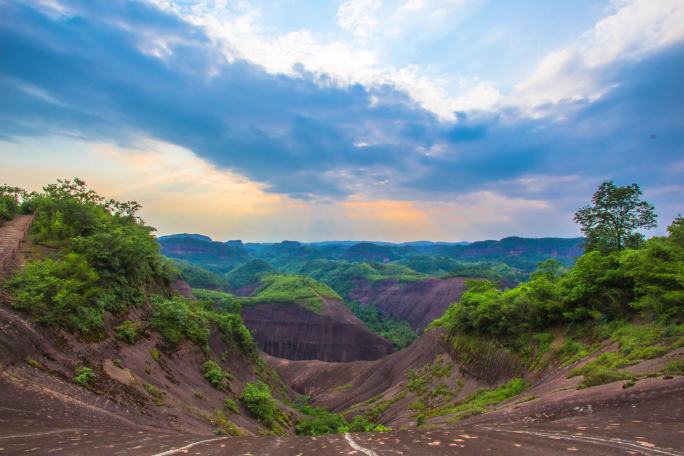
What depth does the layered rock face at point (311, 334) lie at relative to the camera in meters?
87.1

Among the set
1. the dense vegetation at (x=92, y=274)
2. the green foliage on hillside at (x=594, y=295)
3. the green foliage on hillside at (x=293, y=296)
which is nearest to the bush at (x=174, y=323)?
the dense vegetation at (x=92, y=274)

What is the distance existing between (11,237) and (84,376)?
14.1 metres

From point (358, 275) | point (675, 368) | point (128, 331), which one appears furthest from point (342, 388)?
point (358, 275)

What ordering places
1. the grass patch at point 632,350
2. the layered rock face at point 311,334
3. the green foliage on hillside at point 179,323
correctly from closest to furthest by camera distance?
the grass patch at point 632,350, the green foliage on hillside at point 179,323, the layered rock face at point 311,334

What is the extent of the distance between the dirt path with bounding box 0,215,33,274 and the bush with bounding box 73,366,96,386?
6.65 meters

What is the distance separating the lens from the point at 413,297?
13212 centimetres

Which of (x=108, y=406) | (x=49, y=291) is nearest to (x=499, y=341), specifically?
(x=108, y=406)

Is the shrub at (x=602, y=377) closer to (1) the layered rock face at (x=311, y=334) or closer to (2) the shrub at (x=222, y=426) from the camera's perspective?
(2) the shrub at (x=222, y=426)

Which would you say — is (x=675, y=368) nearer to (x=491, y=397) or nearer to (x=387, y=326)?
(x=491, y=397)

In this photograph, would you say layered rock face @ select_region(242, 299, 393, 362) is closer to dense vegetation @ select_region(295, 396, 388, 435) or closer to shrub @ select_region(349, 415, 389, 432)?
dense vegetation @ select_region(295, 396, 388, 435)

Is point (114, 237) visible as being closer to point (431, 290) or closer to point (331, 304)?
point (331, 304)

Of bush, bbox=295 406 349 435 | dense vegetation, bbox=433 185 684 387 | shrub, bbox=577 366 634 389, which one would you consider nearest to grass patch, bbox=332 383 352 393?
bush, bbox=295 406 349 435

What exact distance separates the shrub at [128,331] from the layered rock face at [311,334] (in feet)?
215

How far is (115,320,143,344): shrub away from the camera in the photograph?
1952 cm
